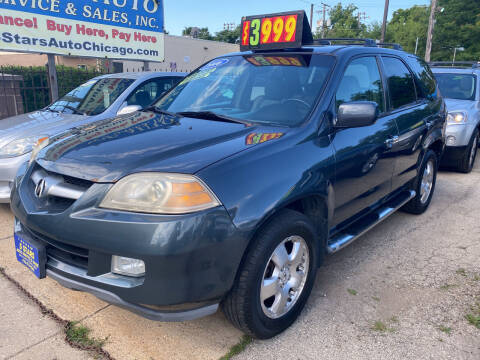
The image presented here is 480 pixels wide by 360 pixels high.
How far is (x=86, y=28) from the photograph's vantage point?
26.5 feet

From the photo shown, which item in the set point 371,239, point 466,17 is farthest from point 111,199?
point 466,17

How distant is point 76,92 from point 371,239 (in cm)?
459

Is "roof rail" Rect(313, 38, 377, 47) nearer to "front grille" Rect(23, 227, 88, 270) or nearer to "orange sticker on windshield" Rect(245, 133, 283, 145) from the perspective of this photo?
"orange sticker on windshield" Rect(245, 133, 283, 145)

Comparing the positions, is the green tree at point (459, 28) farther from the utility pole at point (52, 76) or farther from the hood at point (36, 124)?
the hood at point (36, 124)

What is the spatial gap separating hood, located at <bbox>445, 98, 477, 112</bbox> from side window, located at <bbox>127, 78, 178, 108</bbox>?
4658 mm

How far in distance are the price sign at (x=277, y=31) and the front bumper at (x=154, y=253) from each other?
1943mm

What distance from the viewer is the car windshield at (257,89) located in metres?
2.70

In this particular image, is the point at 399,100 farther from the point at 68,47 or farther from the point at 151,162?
the point at 68,47

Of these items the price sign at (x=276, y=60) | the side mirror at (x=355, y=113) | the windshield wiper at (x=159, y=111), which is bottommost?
the windshield wiper at (x=159, y=111)

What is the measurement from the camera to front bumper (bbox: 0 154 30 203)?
384 cm

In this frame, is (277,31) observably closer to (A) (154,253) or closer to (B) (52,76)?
(A) (154,253)

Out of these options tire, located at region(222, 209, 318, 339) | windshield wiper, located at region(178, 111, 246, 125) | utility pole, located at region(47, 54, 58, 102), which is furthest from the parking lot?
utility pole, located at region(47, 54, 58, 102)

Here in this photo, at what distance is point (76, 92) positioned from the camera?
5707mm

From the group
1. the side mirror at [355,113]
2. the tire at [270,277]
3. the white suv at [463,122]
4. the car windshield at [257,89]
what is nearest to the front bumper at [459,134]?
the white suv at [463,122]
